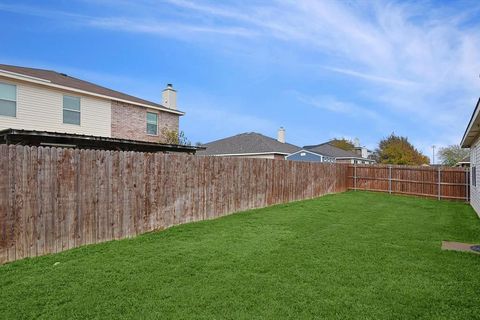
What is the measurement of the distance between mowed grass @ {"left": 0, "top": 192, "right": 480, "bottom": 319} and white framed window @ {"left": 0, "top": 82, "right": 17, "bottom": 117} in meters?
9.67

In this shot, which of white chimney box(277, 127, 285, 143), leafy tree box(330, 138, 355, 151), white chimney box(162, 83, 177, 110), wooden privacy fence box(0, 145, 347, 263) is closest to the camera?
wooden privacy fence box(0, 145, 347, 263)

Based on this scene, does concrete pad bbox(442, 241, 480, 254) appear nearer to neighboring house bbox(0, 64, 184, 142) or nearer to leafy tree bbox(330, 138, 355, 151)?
neighboring house bbox(0, 64, 184, 142)

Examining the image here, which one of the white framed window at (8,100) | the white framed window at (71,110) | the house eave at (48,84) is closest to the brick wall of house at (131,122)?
the house eave at (48,84)

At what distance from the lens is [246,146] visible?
29.2 m

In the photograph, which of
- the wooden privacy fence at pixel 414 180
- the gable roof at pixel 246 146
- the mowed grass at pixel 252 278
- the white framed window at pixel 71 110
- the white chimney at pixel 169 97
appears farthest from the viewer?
the gable roof at pixel 246 146

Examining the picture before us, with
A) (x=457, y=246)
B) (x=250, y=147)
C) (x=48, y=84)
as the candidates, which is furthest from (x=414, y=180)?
(x=48, y=84)

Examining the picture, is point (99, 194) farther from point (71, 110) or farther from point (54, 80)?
point (54, 80)

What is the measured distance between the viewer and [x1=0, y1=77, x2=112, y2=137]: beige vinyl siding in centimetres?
1331

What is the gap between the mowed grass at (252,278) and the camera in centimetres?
354

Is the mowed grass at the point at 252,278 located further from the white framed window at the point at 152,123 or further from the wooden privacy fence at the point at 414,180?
the white framed window at the point at 152,123

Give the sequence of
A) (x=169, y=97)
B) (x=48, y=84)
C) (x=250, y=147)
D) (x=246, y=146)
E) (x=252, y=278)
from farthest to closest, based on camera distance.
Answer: (x=246, y=146) < (x=250, y=147) < (x=169, y=97) < (x=48, y=84) < (x=252, y=278)

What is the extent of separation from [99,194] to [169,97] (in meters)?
15.1

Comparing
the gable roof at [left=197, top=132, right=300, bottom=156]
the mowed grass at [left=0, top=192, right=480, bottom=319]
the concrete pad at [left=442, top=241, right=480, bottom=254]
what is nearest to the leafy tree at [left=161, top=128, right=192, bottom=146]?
the gable roof at [left=197, top=132, right=300, bottom=156]

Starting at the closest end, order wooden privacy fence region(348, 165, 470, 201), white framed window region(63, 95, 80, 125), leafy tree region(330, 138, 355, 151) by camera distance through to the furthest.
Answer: white framed window region(63, 95, 80, 125) → wooden privacy fence region(348, 165, 470, 201) → leafy tree region(330, 138, 355, 151)
